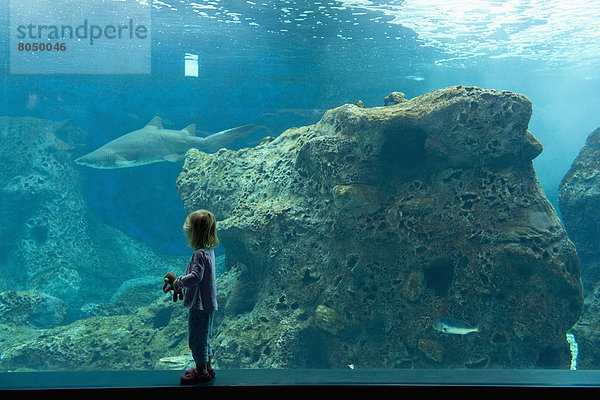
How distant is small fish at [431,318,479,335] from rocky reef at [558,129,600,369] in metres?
4.86

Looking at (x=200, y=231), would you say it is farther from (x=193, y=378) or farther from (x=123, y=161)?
(x=123, y=161)

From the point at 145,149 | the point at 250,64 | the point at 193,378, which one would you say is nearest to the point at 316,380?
the point at 193,378

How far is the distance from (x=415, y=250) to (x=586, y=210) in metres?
6.32

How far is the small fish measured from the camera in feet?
16.6

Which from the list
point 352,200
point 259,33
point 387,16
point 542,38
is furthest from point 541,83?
point 352,200

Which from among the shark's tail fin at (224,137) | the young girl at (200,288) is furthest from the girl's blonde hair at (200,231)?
the shark's tail fin at (224,137)

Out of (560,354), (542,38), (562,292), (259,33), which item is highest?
(542,38)

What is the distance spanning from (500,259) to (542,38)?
20.5m

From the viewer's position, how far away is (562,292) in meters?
5.57

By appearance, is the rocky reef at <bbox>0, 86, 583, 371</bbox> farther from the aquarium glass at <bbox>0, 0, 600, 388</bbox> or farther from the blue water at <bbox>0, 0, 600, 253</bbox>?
the blue water at <bbox>0, 0, 600, 253</bbox>

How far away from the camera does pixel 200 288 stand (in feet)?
8.42

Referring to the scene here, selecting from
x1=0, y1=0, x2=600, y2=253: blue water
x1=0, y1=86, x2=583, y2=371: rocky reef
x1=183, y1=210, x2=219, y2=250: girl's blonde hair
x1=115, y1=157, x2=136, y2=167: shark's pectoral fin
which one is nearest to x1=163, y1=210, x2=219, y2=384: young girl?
x1=183, y1=210, x2=219, y2=250: girl's blonde hair

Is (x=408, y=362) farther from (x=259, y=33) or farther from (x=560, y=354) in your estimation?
(x=259, y=33)

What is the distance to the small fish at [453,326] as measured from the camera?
5.07 meters
